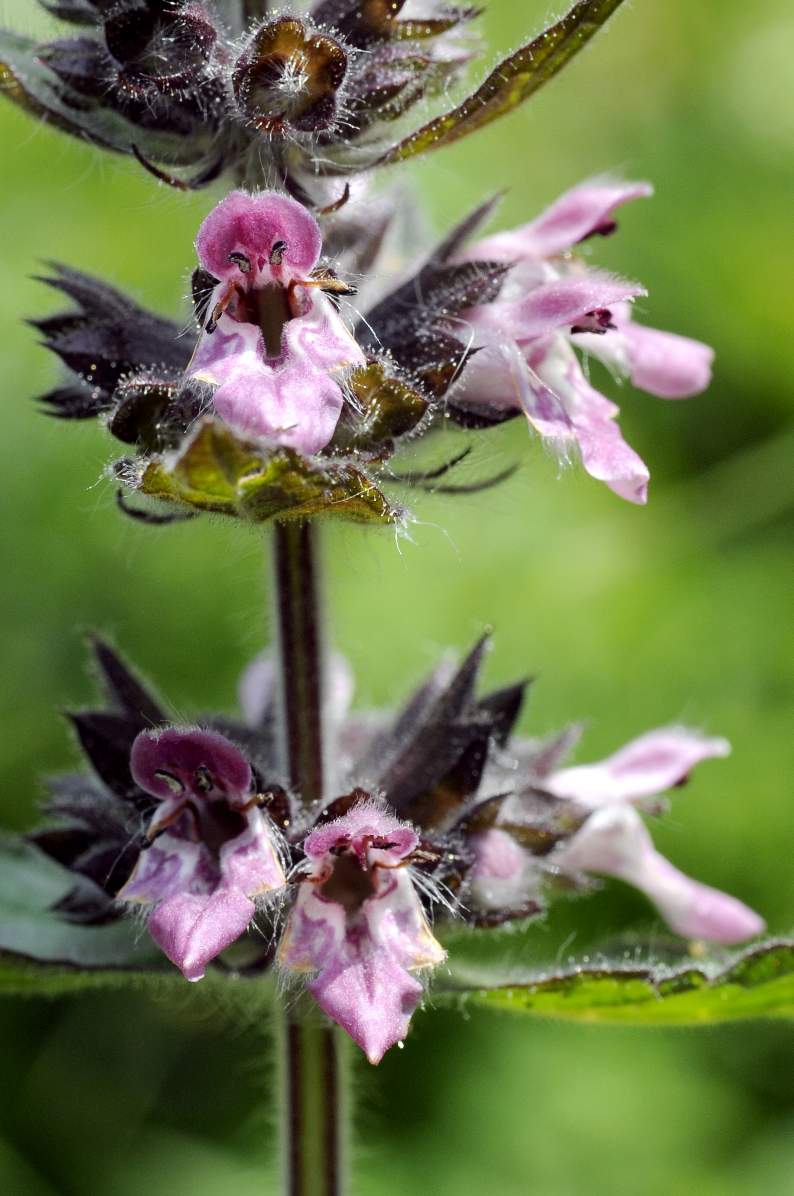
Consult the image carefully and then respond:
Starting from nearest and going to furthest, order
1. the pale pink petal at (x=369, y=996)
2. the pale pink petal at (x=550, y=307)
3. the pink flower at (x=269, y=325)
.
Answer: the pink flower at (x=269, y=325) < the pale pink petal at (x=369, y=996) < the pale pink petal at (x=550, y=307)

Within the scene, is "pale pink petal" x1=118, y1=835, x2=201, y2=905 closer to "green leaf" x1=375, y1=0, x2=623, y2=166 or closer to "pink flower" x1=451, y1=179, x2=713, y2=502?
"pink flower" x1=451, y1=179, x2=713, y2=502

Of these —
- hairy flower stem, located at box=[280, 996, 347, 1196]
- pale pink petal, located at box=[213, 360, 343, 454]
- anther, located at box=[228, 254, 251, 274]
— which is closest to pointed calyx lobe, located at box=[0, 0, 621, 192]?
anther, located at box=[228, 254, 251, 274]

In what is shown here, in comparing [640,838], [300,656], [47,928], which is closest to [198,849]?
[300,656]

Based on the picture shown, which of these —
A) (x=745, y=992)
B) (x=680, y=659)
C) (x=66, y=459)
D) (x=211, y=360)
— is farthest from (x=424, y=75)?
(x=66, y=459)

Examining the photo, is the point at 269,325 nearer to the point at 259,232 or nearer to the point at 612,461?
the point at 259,232

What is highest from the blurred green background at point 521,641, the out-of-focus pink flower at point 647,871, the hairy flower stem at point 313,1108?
the out-of-focus pink flower at point 647,871

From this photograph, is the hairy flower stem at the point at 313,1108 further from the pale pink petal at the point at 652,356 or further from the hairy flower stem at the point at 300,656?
the pale pink petal at the point at 652,356

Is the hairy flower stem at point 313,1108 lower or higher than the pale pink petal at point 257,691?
lower

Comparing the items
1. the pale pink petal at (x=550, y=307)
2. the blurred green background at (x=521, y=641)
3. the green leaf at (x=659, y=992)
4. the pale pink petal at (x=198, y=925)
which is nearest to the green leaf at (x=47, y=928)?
the pale pink petal at (x=198, y=925)

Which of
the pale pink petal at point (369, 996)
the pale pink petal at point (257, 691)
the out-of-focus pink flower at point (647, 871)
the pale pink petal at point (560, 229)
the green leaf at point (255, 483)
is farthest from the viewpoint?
the pale pink petal at point (257, 691)
